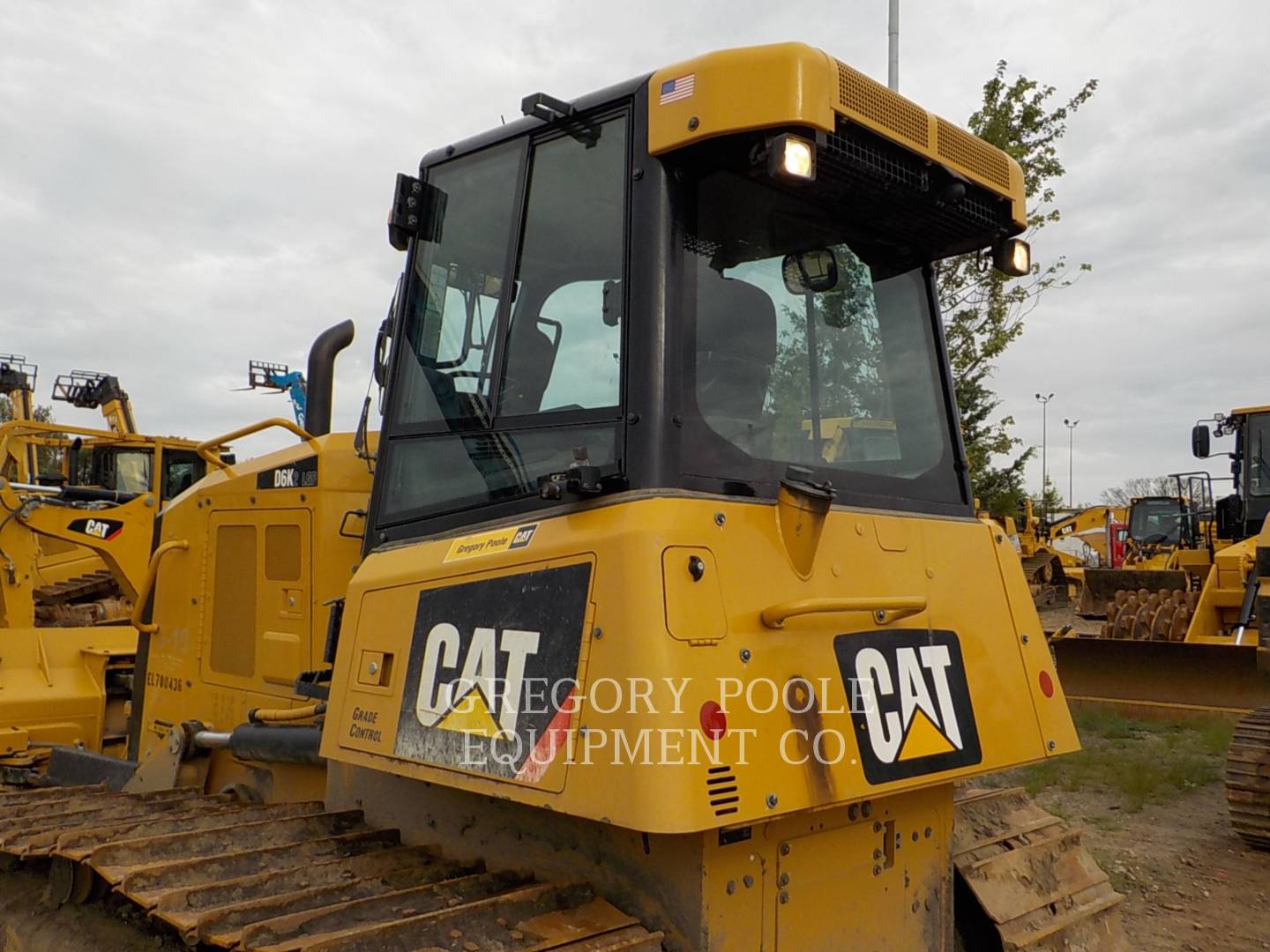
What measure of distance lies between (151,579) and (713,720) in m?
3.24

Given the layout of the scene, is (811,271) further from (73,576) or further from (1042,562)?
(1042,562)

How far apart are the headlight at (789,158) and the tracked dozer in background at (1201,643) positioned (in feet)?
18.1

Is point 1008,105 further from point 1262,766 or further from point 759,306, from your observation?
point 759,306

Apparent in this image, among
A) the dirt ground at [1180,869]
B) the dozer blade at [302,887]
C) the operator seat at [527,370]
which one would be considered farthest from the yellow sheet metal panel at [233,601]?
the dirt ground at [1180,869]

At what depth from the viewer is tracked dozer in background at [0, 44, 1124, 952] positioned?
2244mm

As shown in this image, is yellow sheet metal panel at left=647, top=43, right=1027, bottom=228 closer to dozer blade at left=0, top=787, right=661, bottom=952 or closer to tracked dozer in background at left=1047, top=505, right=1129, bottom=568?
dozer blade at left=0, top=787, right=661, bottom=952

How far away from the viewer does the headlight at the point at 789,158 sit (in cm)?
234

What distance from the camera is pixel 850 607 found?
7.97 feet

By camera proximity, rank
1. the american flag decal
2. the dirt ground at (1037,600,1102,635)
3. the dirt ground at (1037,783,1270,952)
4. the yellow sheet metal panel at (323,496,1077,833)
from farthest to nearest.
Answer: the dirt ground at (1037,600,1102,635), the dirt ground at (1037,783,1270,952), the american flag decal, the yellow sheet metal panel at (323,496,1077,833)

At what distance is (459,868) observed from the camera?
106 inches

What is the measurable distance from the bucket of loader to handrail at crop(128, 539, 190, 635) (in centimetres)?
1187

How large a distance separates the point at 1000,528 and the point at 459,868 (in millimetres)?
1814

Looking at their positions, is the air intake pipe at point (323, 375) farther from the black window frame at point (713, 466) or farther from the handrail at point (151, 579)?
the black window frame at point (713, 466)

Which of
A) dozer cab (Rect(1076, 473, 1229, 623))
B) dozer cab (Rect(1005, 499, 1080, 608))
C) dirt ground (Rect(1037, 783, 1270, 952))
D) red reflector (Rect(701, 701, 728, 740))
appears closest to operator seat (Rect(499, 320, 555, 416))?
red reflector (Rect(701, 701, 728, 740))
